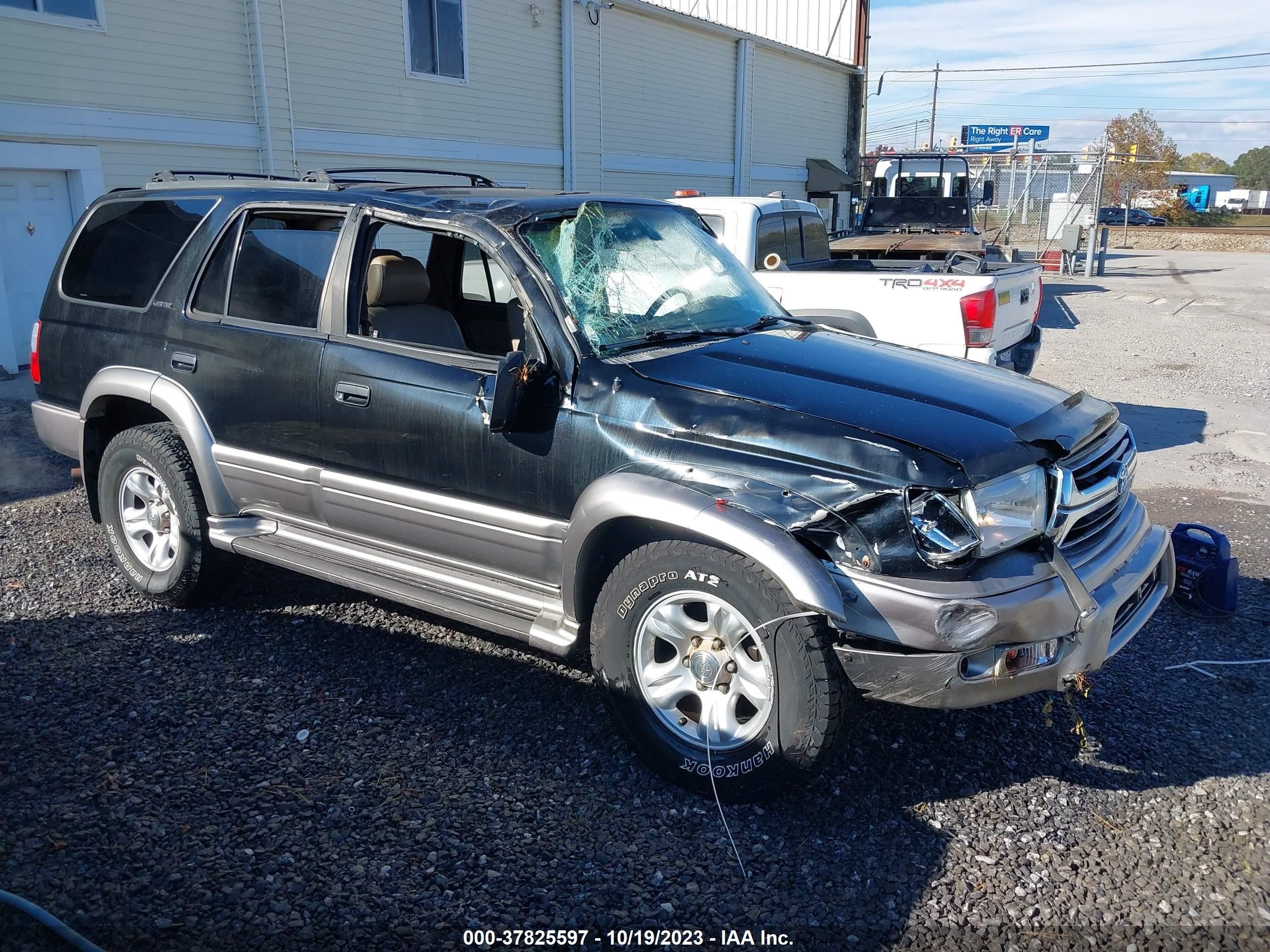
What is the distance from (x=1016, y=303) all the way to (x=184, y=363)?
5.85m

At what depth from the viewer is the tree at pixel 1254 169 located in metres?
124

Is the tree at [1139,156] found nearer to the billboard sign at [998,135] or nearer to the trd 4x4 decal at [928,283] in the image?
the billboard sign at [998,135]

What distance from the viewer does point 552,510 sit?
11.8ft

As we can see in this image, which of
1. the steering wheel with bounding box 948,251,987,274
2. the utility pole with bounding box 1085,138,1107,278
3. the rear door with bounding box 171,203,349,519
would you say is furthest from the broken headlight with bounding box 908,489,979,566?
the utility pole with bounding box 1085,138,1107,278

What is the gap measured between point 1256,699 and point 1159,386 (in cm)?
811

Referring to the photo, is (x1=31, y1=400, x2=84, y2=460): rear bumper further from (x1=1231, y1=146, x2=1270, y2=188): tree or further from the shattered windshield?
(x1=1231, y1=146, x2=1270, y2=188): tree

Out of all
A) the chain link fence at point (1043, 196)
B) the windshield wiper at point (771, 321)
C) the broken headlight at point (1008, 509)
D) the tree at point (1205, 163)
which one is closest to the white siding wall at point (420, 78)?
the windshield wiper at point (771, 321)

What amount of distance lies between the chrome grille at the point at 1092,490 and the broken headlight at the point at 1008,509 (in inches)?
2.9

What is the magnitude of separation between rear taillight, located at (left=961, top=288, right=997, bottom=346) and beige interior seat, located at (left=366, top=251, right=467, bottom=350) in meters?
4.01

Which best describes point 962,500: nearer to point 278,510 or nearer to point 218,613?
point 278,510

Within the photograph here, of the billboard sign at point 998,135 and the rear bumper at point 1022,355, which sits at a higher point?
the billboard sign at point 998,135

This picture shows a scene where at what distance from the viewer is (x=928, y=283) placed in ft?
23.5

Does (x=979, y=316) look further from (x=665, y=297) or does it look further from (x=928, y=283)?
(x=665, y=297)

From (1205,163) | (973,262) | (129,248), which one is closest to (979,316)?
(973,262)
